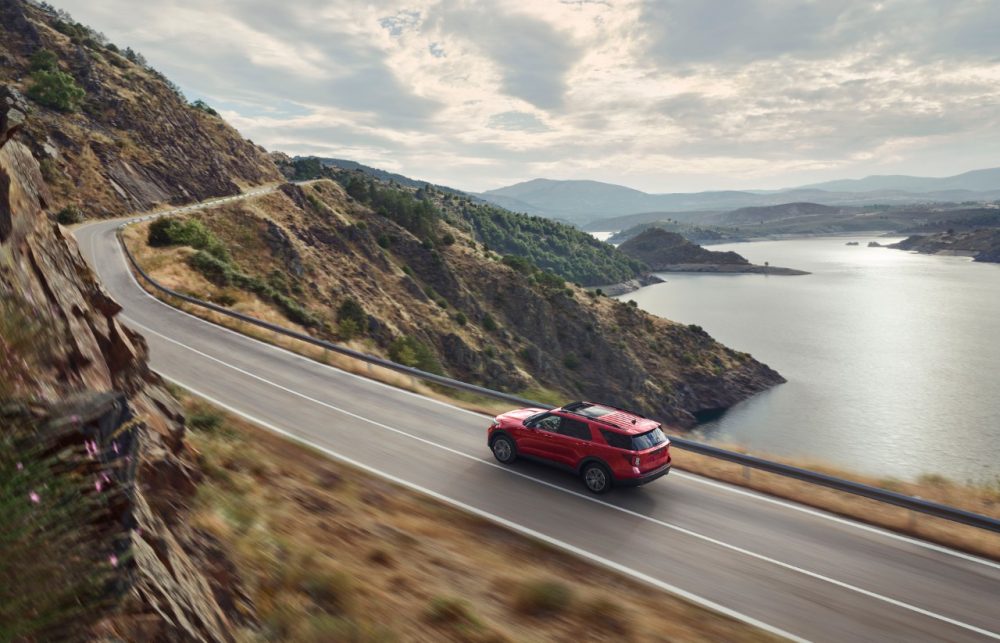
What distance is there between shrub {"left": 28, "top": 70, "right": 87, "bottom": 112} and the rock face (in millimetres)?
66373

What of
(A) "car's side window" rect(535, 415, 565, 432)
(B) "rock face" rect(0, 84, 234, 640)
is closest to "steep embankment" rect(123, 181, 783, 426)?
(A) "car's side window" rect(535, 415, 565, 432)

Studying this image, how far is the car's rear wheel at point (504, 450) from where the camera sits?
13.6 metres

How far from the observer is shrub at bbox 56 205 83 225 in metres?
47.3

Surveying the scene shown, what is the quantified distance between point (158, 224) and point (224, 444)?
3805cm

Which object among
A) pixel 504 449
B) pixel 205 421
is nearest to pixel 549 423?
pixel 504 449

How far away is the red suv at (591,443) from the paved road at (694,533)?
0.47 m

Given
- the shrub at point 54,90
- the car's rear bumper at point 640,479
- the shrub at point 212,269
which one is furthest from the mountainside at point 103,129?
the car's rear bumper at point 640,479

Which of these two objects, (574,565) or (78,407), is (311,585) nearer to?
(78,407)

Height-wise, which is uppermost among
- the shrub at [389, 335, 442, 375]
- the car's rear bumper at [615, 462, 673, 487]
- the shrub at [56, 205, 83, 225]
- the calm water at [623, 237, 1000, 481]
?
the shrub at [56, 205, 83, 225]

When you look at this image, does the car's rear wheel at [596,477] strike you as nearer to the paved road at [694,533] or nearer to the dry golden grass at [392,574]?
the paved road at [694,533]

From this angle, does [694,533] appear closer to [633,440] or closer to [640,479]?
[640,479]

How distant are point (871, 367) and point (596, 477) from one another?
86358 mm

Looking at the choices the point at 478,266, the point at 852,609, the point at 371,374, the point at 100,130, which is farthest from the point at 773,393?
the point at 100,130

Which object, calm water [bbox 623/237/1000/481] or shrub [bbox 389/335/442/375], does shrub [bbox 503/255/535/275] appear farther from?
shrub [bbox 389/335/442/375]
